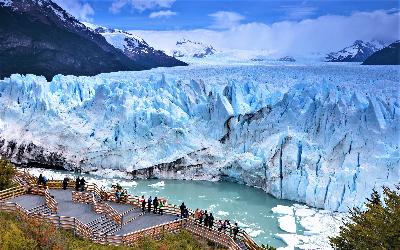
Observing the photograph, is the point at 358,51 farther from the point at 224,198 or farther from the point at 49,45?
the point at 224,198

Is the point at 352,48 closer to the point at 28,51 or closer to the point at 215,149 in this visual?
the point at 28,51

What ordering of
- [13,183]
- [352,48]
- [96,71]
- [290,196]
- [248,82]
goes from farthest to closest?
[352,48]
[96,71]
[248,82]
[290,196]
[13,183]

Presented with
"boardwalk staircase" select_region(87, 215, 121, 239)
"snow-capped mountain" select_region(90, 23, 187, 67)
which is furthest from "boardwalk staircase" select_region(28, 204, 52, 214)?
"snow-capped mountain" select_region(90, 23, 187, 67)

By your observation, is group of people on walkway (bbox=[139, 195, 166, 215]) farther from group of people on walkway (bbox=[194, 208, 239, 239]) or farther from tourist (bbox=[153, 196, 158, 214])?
group of people on walkway (bbox=[194, 208, 239, 239])

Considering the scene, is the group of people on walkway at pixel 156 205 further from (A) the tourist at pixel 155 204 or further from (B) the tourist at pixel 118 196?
Result: (B) the tourist at pixel 118 196

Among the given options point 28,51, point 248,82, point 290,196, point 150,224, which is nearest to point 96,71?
point 28,51

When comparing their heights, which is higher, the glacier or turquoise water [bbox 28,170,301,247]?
the glacier
